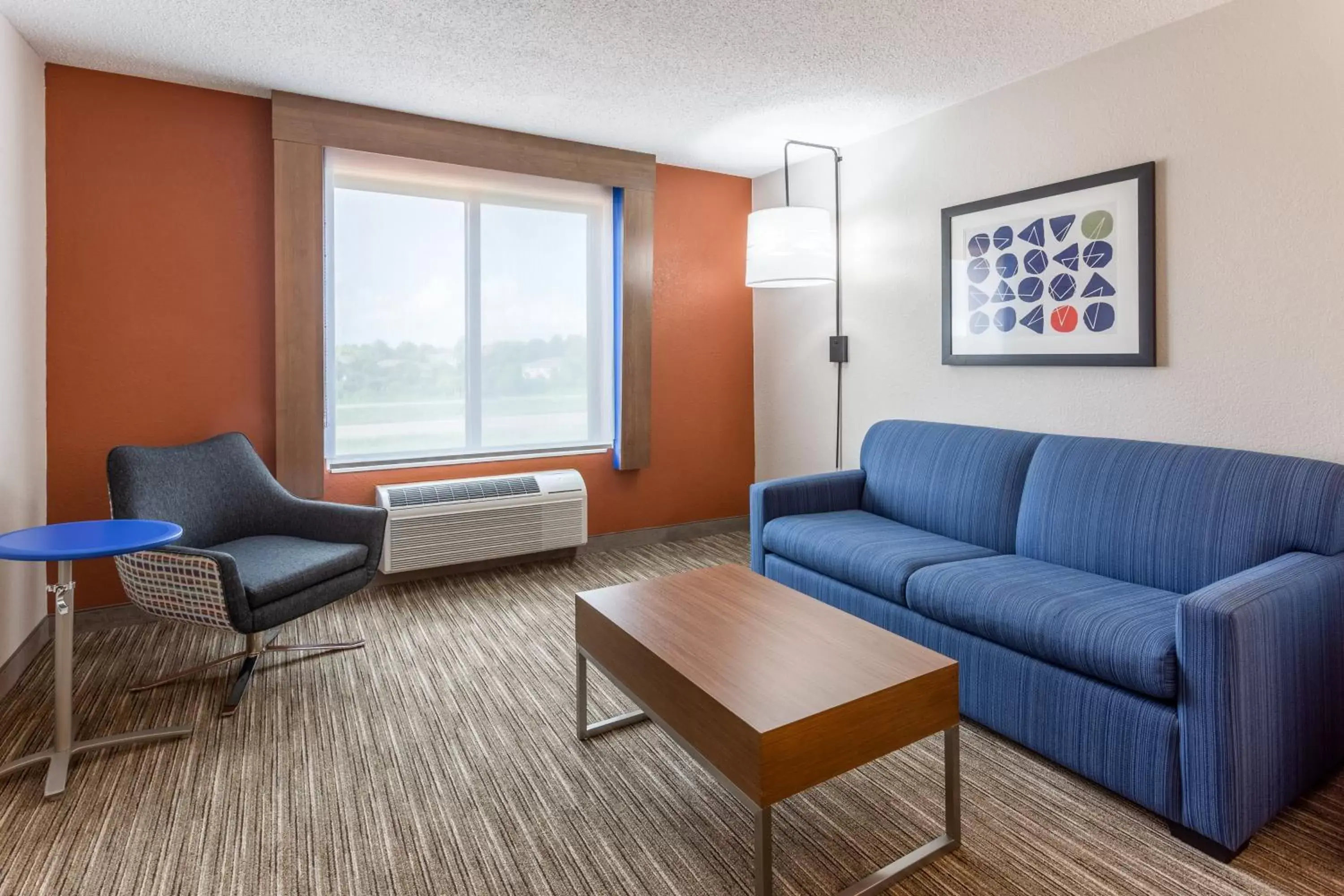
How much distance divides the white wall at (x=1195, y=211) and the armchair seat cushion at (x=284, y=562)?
282 cm

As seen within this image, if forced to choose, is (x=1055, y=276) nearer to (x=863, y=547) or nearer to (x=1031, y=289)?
(x=1031, y=289)

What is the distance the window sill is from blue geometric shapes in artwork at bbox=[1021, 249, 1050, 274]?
8.20ft

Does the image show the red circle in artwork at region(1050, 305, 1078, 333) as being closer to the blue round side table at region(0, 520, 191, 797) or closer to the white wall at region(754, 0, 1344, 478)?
the white wall at region(754, 0, 1344, 478)

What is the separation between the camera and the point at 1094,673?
6.39 feet

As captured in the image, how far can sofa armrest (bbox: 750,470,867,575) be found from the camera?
134 inches

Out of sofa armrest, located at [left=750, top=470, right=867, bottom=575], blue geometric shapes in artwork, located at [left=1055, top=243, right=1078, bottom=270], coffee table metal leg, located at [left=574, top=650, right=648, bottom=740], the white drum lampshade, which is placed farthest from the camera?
the white drum lampshade

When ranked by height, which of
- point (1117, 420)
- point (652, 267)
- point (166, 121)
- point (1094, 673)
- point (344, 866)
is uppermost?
point (166, 121)

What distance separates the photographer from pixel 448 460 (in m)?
→ 4.09

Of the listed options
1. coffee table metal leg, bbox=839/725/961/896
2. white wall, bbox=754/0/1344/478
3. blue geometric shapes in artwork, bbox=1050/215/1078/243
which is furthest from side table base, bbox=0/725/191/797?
Answer: blue geometric shapes in artwork, bbox=1050/215/1078/243

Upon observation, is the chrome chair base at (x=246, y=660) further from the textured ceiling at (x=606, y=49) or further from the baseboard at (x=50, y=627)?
the textured ceiling at (x=606, y=49)

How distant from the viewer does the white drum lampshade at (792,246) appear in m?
3.66

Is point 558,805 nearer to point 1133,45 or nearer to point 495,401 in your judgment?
point 495,401

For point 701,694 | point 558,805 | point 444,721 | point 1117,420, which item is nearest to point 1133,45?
point 1117,420

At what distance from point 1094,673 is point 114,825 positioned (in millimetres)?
2557
